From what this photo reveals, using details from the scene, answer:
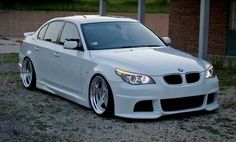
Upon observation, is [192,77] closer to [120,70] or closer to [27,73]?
[120,70]

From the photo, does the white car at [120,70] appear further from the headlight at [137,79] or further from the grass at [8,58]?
the grass at [8,58]

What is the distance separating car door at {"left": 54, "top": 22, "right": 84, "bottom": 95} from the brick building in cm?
865

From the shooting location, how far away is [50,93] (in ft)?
34.0

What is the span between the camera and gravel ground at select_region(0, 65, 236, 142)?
7.00 m

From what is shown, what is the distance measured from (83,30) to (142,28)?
1104 millimetres

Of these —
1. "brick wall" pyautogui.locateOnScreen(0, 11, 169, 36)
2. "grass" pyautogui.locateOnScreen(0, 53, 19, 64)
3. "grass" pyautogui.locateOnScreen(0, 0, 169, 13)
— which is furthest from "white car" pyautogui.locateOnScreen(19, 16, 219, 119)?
"grass" pyautogui.locateOnScreen(0, 0, 169, 13)

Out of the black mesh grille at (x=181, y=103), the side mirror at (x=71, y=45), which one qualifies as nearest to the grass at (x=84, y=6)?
the side mirror at (x=71, y=45)

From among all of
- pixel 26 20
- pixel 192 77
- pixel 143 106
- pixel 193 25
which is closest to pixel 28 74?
pixel 143 106

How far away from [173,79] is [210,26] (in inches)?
405

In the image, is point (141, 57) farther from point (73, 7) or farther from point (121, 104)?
point (73, 7)

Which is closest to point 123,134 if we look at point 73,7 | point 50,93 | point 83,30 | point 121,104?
point 121,104

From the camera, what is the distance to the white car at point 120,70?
775 centimetres

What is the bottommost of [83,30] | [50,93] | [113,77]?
[50,93]

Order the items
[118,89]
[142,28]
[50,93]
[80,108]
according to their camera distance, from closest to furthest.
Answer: [118,89] < [80,108] < [142,28] < [50,93]
